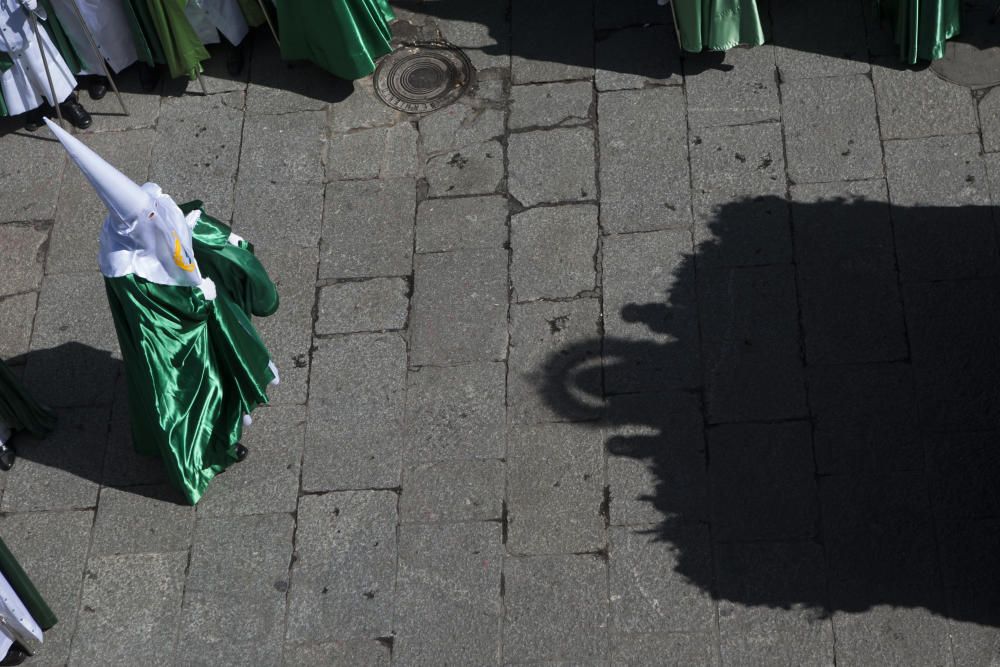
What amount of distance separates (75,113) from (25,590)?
3448mm

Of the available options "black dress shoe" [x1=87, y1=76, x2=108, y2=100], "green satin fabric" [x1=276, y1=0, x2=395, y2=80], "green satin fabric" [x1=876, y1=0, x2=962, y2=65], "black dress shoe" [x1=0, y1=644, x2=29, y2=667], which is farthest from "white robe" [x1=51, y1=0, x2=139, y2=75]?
"green satin fabric" [x1=876, y1=0, x2=962, y2=65]

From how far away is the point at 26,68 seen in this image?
8.32m

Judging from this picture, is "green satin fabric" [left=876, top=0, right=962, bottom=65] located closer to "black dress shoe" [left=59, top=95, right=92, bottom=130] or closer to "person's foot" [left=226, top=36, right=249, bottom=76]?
"person's foot" [left=226, top=36, right=249, bottom=76]

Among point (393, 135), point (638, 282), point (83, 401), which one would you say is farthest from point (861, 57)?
point (83, 401)

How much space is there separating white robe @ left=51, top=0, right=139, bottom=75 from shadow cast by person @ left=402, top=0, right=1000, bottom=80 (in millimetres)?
1877

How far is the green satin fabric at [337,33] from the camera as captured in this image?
26.8 feet

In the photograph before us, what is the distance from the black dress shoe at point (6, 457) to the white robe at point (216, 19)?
2.93 metres

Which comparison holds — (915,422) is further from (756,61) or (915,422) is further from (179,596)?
(179,596)

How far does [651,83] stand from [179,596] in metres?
4.10

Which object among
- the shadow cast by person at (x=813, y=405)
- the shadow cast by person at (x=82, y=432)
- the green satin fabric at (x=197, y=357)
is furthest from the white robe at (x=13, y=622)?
the shadow cast by person at (x=813, y=405)

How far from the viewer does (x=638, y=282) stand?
739cm

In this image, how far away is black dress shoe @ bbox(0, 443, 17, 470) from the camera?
23.8 feet

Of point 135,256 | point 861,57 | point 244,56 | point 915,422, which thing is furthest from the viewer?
point 244,56

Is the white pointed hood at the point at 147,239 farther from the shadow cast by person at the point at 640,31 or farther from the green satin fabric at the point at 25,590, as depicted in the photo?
the shadow cast by person at the point at 640,31
